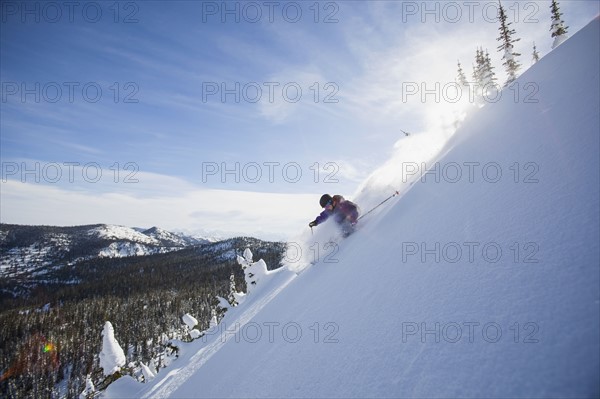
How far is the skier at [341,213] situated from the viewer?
9992mm

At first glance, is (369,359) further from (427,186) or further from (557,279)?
(427,186)

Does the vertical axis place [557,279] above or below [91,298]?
above

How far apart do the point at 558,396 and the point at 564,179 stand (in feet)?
9.61

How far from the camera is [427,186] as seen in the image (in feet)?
22.9

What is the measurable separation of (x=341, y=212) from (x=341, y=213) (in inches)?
1.5

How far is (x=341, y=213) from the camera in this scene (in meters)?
10.2

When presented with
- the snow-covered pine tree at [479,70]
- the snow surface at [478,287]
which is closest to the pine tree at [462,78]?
the snow-covered pine tree at [479,70]

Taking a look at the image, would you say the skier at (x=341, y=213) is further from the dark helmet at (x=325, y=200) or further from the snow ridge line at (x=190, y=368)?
the snow ridge line at (x=190, y=368)

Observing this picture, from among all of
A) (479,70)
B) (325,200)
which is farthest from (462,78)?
(325,200)

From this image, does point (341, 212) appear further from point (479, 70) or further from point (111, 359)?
point (479, 70)

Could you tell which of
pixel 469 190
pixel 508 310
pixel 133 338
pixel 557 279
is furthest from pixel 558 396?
pixel 133 338

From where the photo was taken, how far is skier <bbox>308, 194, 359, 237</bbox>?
9992 millimetres

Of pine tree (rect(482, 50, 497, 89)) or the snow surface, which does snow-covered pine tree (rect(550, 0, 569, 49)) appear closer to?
pine tree (rect(482, 50, 497, 89))

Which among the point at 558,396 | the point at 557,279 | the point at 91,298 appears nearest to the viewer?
the point at 558,396
